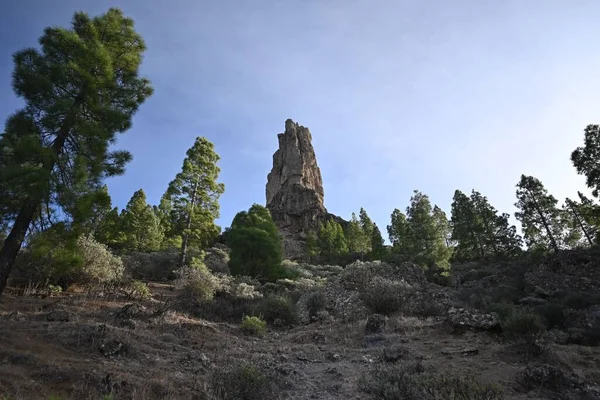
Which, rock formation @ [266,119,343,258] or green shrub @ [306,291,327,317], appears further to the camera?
rock formation @ [266,119,343,258]

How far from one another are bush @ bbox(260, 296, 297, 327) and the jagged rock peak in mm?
65776

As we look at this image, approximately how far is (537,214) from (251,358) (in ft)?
128

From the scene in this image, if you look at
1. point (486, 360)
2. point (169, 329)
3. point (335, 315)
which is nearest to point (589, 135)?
point (335, 315)

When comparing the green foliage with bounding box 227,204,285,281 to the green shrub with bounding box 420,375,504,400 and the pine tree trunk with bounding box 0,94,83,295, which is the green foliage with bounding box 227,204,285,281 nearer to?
the pine tree trunk with bounding box 0,94,83,295

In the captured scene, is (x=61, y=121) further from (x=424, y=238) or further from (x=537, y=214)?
(x=537, y=214)

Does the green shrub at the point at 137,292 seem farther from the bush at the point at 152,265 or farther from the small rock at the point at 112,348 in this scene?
the small rock at the point at 112,348

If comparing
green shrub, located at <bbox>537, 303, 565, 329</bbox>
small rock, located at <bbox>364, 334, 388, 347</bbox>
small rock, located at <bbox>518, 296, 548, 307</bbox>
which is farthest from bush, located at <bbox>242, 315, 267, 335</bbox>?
small rock, located at <bbox>518, 296, 548, 307</bbox>

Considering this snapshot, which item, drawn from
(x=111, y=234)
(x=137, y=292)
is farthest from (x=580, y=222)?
(x=111, y=234)

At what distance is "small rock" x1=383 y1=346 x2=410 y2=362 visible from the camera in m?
8.08

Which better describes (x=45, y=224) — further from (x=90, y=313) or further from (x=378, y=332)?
(x=378, y=332)

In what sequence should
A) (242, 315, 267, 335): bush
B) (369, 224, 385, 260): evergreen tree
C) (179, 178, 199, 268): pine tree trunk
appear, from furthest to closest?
(369, 224, 385, 260): evergreen tree → (179, 178, 199, 268): pine tree trunk → (242, 315, 267, 335): bush

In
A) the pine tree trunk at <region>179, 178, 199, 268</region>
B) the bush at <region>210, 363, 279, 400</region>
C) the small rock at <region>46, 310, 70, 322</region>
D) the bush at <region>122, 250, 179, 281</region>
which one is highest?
the pine tree trunk at <region>179, 178, 199, 268</region>

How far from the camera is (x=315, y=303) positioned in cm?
1716

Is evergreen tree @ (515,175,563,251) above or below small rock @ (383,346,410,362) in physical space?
above
